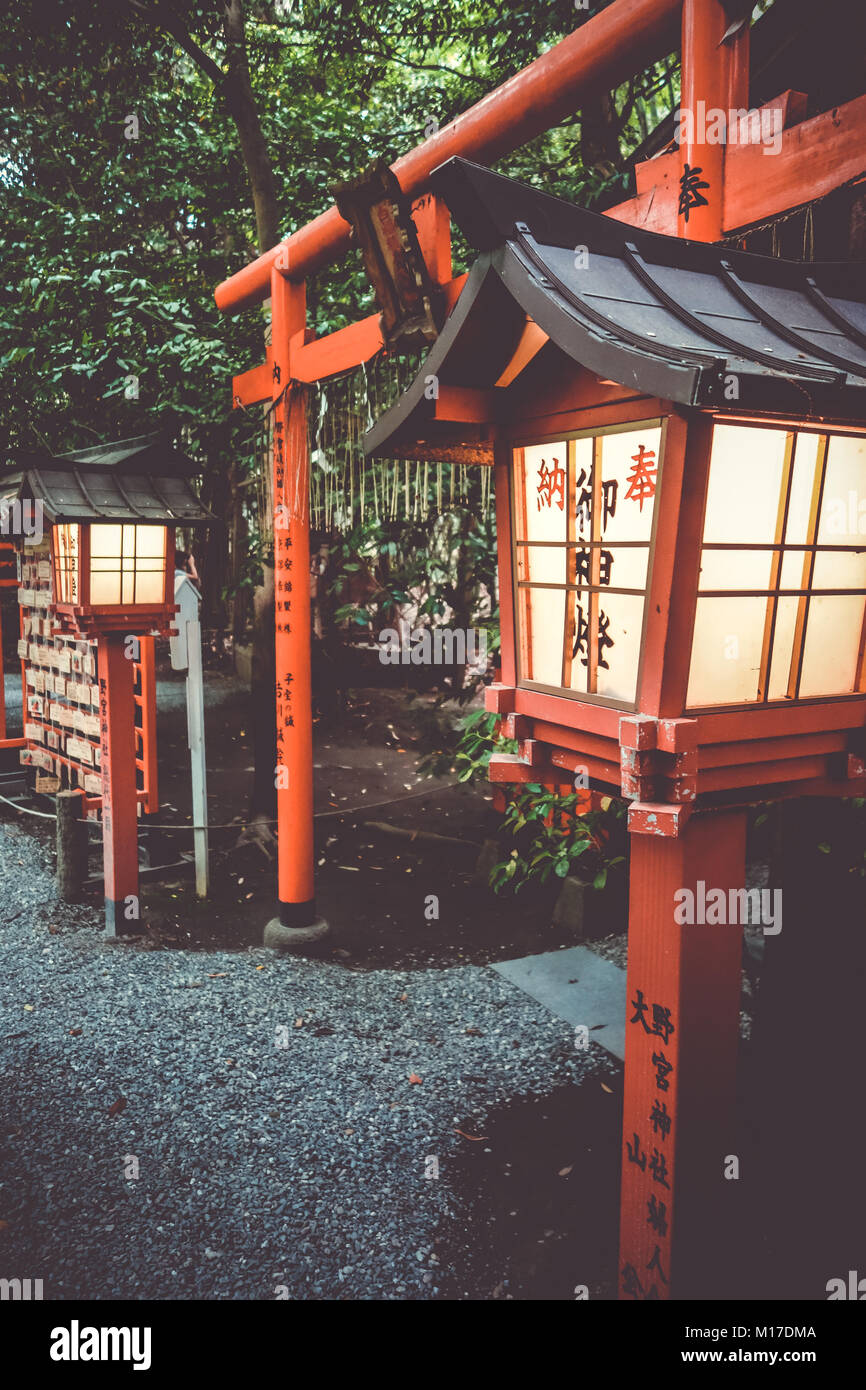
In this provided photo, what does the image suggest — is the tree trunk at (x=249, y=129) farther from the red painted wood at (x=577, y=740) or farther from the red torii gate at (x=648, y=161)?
the red painted wood at (x=577, y=740)

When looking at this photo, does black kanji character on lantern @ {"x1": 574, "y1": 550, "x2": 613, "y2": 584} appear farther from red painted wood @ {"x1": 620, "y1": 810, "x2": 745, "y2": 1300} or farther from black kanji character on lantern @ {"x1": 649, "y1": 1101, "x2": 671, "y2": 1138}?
black kanji character on lantern @ {"x1": 649, "y1": 1101, "x2": 671, "y2": 1138}

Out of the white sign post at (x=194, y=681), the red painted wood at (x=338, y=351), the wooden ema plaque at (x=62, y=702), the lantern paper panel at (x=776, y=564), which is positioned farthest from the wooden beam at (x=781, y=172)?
the wooden ema plaque at (x=62, y=702)

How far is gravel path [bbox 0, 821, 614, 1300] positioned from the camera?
3719 mm

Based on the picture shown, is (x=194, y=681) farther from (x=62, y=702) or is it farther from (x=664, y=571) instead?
(x=664, y=571)

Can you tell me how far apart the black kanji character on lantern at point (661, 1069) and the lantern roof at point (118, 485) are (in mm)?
5117

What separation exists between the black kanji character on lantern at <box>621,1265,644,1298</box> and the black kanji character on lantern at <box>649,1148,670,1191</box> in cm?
41

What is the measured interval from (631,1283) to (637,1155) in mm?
491

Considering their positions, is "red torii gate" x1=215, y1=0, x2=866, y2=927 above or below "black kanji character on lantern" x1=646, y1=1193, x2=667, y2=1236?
above

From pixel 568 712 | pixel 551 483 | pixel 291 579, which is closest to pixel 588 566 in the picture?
pixel 551 483

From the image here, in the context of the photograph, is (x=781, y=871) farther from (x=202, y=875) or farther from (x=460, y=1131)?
(x=202, y=875)

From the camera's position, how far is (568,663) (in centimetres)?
294

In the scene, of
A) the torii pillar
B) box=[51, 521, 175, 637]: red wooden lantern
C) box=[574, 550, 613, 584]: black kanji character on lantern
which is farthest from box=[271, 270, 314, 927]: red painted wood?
box=[574, 550, 613, 584]: black kanji character on lantern

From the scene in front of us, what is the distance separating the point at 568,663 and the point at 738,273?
1309 millimetres
